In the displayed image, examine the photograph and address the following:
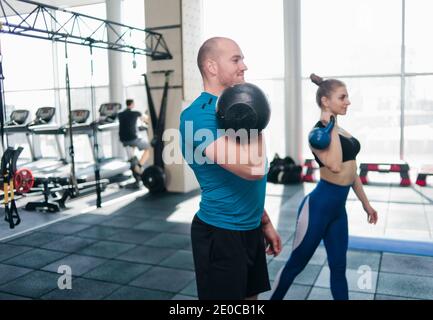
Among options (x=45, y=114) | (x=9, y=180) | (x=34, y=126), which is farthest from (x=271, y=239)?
(x=45, y=114)

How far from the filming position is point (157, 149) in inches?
261

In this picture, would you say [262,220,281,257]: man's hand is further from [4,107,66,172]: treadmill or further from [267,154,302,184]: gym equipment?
[4,107,66,172]: treadmill

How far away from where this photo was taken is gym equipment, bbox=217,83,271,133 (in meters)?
1.25

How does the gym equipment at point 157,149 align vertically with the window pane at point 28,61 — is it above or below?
below

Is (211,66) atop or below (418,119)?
atop

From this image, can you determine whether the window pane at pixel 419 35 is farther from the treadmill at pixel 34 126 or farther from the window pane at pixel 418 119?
the treadmill at pixel 34 126

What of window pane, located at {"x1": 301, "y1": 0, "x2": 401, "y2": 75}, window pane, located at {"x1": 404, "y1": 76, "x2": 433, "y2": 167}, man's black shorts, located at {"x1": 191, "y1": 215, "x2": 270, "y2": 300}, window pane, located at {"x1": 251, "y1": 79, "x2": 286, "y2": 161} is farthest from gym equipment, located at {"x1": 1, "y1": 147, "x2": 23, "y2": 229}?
window pane, located at {"x1": 404, "y1": 76, "x2": 433, "y2": 167}

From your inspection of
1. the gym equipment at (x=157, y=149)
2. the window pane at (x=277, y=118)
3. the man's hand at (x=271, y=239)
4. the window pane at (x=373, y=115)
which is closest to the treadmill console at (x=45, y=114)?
the gym equipment at (x=157, y=149)

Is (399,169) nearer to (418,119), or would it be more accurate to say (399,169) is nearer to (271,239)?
(418,119)

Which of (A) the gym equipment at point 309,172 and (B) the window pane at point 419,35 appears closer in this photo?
(B) the window pane at point 419,35

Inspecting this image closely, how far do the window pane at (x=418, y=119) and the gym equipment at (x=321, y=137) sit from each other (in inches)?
246

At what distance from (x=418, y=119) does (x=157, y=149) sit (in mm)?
4690

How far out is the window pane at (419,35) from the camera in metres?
7.13

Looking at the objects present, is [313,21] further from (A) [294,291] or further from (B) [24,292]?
(B) [24,292]
